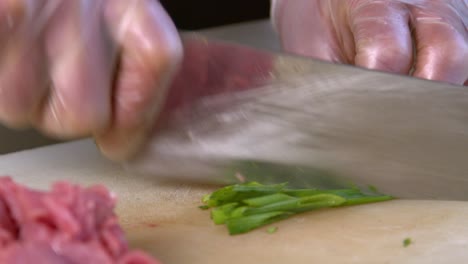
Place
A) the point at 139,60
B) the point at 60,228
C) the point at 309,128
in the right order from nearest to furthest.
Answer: the point at 60,228
the point at 139,60
the point at 309,128

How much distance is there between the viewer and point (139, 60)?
1.75 meters

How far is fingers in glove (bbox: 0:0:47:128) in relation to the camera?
5.07 ft

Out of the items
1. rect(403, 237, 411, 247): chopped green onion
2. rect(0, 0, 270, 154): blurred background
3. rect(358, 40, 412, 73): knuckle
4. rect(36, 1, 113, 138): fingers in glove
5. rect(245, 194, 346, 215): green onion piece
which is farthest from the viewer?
rect(0, 0, 270, 154): blurred background

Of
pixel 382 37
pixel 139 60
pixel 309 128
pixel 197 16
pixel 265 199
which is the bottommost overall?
pixel 197 16

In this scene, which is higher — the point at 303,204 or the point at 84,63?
the point at 84,63

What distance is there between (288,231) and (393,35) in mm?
1017

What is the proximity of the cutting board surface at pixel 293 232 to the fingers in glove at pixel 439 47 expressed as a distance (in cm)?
62

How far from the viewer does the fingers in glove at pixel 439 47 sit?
2.48 meters

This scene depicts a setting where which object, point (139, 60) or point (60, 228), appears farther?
point (139, 60)

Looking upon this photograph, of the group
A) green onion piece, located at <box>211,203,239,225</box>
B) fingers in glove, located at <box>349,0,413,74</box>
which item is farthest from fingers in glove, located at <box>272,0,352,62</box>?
green onion piece, located at <box>211,203,239,225</box>

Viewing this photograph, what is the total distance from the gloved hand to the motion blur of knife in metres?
0.40

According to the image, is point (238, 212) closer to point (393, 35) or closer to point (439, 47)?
point (393, 35)

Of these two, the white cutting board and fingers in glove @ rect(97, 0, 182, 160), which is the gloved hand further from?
fingers in glove @ rect(97, 0, 182, 160)

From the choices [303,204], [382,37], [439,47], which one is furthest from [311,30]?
[303,204]
